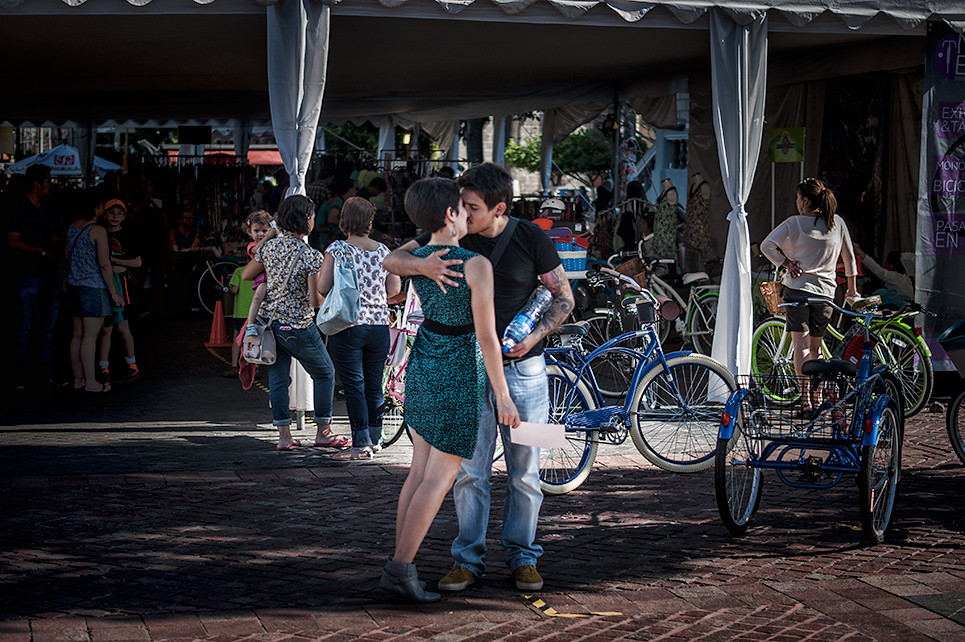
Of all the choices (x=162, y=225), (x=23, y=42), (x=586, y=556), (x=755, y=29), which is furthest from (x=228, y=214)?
(x=586, y=556)

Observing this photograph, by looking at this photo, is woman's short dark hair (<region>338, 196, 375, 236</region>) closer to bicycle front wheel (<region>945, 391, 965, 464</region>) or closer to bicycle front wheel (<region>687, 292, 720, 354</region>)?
bicycle front wheel (<region>945, 391, 965, 464</region>)

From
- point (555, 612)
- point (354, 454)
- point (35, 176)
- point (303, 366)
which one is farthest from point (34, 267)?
point (555, 612)

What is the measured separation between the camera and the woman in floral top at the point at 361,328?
24.3 ft

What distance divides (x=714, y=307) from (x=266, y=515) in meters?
6.61

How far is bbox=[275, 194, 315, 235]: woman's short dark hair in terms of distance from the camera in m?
7.46

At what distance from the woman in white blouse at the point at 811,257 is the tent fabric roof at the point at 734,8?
139cm

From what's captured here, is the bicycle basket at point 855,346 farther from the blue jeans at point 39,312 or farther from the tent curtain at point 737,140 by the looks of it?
the blue jeans at point 39,312

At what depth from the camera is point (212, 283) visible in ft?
50.2

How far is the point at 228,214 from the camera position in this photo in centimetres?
1836

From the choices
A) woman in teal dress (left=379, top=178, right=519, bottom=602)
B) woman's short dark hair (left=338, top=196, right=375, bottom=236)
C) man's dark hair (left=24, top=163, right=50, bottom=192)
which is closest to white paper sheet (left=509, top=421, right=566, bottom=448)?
woman in teal dress (left=379, top=178, right=519, bottom=602)

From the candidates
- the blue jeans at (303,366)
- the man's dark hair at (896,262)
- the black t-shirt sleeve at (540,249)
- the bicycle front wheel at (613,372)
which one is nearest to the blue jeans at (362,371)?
the blue jeans at (303,366)

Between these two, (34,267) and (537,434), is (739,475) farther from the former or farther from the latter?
(34,267)

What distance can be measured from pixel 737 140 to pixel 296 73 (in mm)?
3652

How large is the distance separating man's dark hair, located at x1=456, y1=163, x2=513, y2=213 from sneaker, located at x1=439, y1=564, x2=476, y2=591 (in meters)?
1.61
